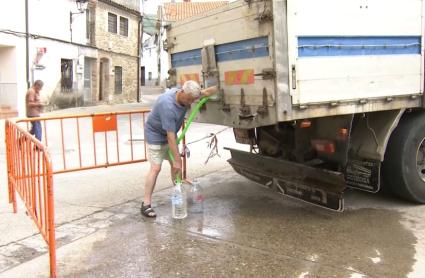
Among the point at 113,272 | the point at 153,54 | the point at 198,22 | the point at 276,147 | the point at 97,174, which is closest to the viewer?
the point at 113,272

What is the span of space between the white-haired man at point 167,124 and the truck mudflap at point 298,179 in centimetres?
109

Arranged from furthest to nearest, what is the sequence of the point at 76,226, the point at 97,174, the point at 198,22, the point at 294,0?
the point at 97,174 < the point at 198,22 < the point at 76,226 < the point at 294,0

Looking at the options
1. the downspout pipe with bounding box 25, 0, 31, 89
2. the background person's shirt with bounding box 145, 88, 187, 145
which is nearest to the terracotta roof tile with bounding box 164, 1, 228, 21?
the downspout pipe with bounding box 25, 0, 31, 89

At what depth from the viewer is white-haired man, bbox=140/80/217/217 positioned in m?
5.28

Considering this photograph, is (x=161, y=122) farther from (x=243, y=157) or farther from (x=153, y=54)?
(x=153, y=54)

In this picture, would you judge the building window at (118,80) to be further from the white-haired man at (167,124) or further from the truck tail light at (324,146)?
the truck tail light at (324,146)

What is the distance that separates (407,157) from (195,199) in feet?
8.07

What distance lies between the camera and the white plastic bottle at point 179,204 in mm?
5588

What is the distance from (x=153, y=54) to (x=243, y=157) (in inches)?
2010

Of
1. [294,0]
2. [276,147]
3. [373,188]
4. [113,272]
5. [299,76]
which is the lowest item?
[113,272]

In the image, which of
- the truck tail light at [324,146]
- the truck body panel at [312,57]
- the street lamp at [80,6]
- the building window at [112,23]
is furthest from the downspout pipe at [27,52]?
the truck tail light at [324,146]

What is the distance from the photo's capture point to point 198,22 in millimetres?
5770

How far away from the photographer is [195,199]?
20.6ft

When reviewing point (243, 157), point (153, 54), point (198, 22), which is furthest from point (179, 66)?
point (153, 54)
